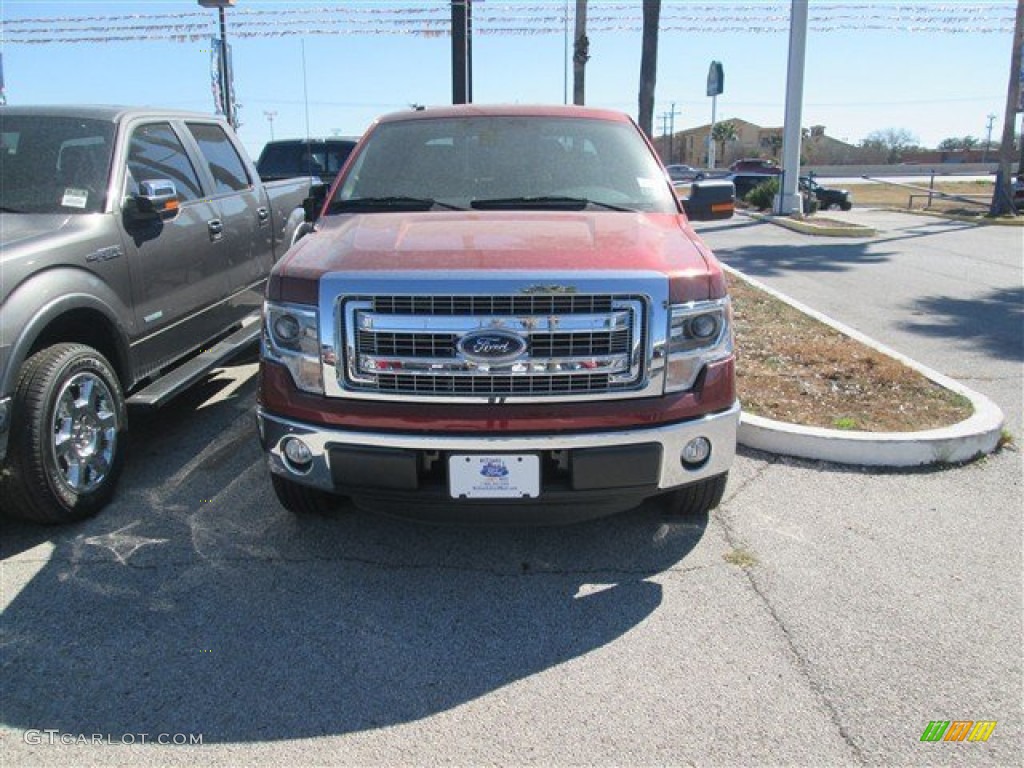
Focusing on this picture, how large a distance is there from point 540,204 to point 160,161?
2574mm

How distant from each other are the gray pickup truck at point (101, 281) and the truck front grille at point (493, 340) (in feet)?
5.07

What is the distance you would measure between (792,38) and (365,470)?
22306mm

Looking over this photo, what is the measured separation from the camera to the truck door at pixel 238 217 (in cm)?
583

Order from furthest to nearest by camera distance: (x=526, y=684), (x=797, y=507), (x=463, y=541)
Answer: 1. (x=797, y=507)
2. (x=463, y=541)
3. (x=526, y=684)

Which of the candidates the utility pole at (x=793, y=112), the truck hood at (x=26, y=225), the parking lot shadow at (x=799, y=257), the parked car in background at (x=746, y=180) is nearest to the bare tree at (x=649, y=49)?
the utility pole at (x=793, y=112)

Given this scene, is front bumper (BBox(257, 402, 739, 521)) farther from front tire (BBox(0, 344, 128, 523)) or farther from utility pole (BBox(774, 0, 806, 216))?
utility pole (BBox(774, 0, 806, 216))

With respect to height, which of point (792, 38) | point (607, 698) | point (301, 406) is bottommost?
point (607, 698)

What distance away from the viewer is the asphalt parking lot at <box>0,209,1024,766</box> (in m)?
2.60

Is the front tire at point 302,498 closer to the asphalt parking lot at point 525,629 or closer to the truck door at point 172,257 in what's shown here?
the asphalt parking lot at point 525,629

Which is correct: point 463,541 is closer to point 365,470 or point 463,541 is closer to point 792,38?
point 365,470

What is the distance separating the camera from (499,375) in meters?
3.18

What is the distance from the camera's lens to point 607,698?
2781 millimetres

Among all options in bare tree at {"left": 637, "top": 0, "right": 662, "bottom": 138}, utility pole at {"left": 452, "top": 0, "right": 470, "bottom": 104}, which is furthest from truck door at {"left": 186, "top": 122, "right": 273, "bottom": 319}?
bare tree at {"left": 637, "top": 0, "right": 662, "bottom": 138}

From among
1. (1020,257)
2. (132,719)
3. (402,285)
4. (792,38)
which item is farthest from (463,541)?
(792,38)
